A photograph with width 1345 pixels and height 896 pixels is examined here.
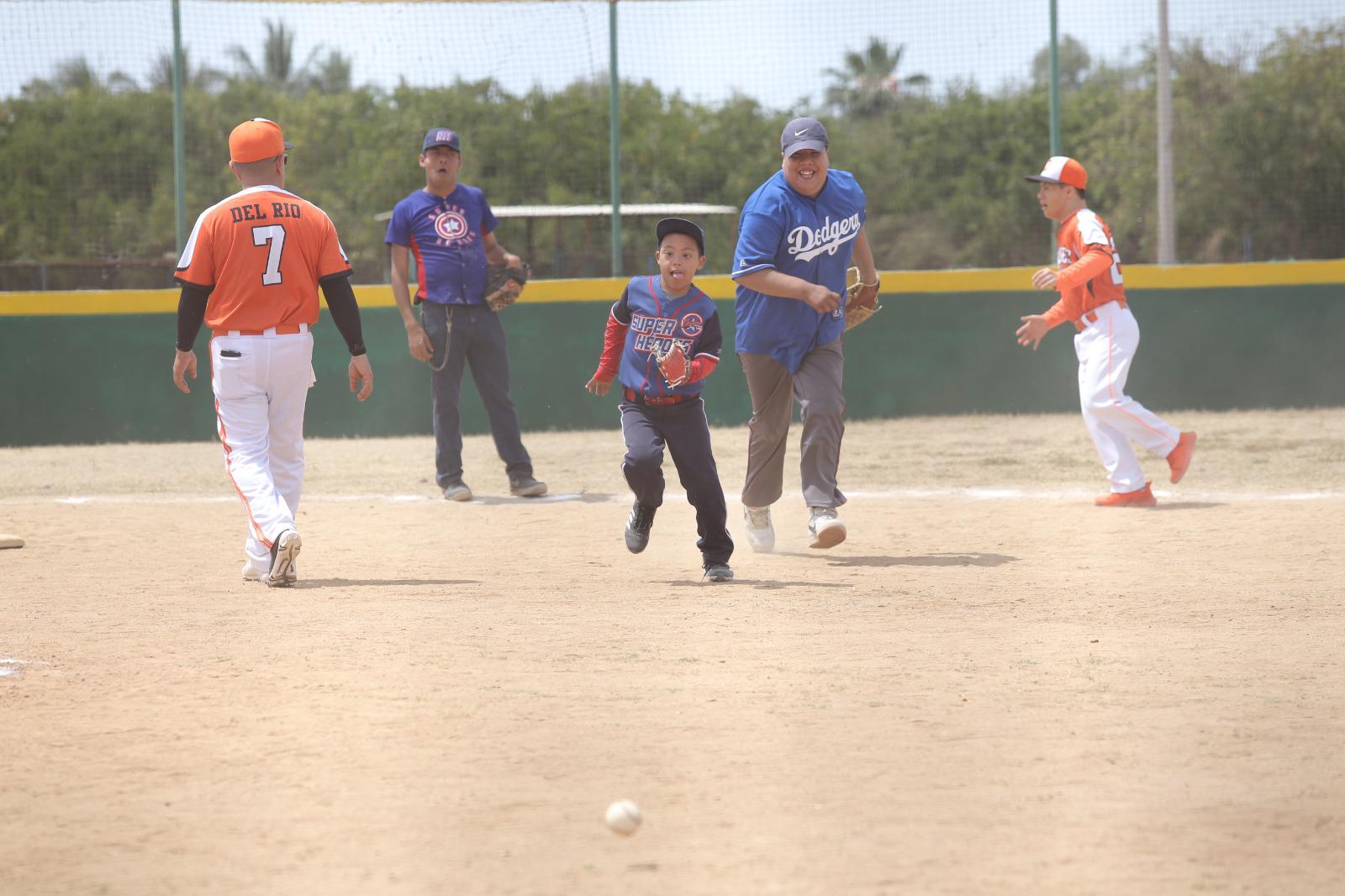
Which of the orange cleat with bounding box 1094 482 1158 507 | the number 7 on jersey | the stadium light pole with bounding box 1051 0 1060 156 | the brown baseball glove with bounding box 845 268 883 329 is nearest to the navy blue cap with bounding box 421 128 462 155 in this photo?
the brown baseball glove with bounding box 845 268 883 329

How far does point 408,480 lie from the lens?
10.6 metres

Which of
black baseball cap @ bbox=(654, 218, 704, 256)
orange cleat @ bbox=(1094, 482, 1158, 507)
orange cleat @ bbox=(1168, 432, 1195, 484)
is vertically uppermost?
black baseball cap @ bbox=(654, 218, 704, 256)

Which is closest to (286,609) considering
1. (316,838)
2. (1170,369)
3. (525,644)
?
(525,644)

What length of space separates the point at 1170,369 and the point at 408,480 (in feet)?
20.6

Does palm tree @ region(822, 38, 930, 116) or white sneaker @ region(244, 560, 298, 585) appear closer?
white sneaker @ region(244, 560, 298, 585)

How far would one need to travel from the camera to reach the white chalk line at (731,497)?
9094mm

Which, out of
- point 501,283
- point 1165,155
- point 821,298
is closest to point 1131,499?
point 821,298

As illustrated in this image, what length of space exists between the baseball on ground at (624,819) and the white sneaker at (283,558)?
10.8ft

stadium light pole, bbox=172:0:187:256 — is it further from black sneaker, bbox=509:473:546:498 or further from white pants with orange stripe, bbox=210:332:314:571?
white pants with orange stripe, bbox=210:332:314:571

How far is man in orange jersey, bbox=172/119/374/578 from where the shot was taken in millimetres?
6688

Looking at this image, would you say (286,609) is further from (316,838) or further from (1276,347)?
(1276,347)

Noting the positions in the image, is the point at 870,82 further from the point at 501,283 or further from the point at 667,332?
the point at 667,332

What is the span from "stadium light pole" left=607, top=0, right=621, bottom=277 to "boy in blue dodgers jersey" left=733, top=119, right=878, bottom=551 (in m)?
5.68

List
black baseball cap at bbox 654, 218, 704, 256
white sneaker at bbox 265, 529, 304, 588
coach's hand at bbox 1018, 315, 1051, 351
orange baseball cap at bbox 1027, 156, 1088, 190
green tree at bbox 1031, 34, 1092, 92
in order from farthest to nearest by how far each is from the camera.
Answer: green tree at bbox 1031, 34, 1092, 92 → orange baseball cap at bbox 1027, 156, 1088, 190 → coach's hand at bbox 1018, 315, 1051, 351 → black baseball cap at bbox 654, 218, 704, 256 → white sneaker at bbox 265, 529, 304, 588
